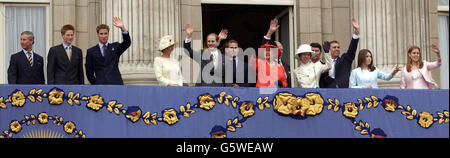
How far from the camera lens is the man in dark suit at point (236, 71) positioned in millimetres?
13242

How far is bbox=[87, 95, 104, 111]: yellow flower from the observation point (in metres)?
11.8

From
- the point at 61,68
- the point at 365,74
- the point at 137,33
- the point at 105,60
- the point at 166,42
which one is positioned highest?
the point at 137,33

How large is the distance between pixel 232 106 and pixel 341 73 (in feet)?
7.54

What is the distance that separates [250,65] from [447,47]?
6103 mm

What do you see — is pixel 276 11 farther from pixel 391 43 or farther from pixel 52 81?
pixel 52 81

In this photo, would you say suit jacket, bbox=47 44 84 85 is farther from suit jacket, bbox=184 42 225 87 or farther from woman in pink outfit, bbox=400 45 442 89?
woman in pink outfit, bbox=400 45 442 89

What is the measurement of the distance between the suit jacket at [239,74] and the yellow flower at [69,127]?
103 inches

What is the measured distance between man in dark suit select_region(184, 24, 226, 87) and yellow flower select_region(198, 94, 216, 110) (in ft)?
2.86

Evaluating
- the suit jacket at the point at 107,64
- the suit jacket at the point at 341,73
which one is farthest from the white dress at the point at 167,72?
the suit jacket at the point at 341,73

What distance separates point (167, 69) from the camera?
1285 cm

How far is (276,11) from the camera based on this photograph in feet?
62.2

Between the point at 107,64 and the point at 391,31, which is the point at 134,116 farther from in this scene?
the point at 391,31

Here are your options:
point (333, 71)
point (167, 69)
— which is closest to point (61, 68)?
point (167, 69)
